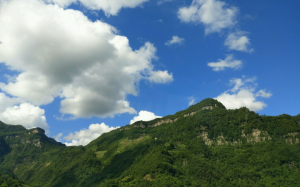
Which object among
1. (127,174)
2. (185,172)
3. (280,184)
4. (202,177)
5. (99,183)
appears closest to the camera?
(280,184)

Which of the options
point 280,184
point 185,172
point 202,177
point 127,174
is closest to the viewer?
point 280,184

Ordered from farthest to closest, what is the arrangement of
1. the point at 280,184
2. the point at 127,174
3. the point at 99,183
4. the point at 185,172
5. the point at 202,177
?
the point at 99,183 → the point at 127,174 → the point at 185,172 → the point at 202,177 → the point at 280,184

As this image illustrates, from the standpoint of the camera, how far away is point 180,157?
18600 cm

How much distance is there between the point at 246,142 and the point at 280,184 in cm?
5563

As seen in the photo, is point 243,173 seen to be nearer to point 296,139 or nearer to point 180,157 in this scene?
point 180,157

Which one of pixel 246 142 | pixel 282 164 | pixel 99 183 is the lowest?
pixel 99 183

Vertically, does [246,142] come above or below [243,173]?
above

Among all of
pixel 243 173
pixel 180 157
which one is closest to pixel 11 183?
pixel 180 157

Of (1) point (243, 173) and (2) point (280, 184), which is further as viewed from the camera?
(1) point (243, 173)

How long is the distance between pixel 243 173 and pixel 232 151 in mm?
31634

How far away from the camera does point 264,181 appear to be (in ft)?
504

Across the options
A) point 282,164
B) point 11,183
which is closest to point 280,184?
point 282,164

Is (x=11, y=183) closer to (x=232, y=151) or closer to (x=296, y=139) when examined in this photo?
(x=232, y=151)

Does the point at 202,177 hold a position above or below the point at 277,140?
below
